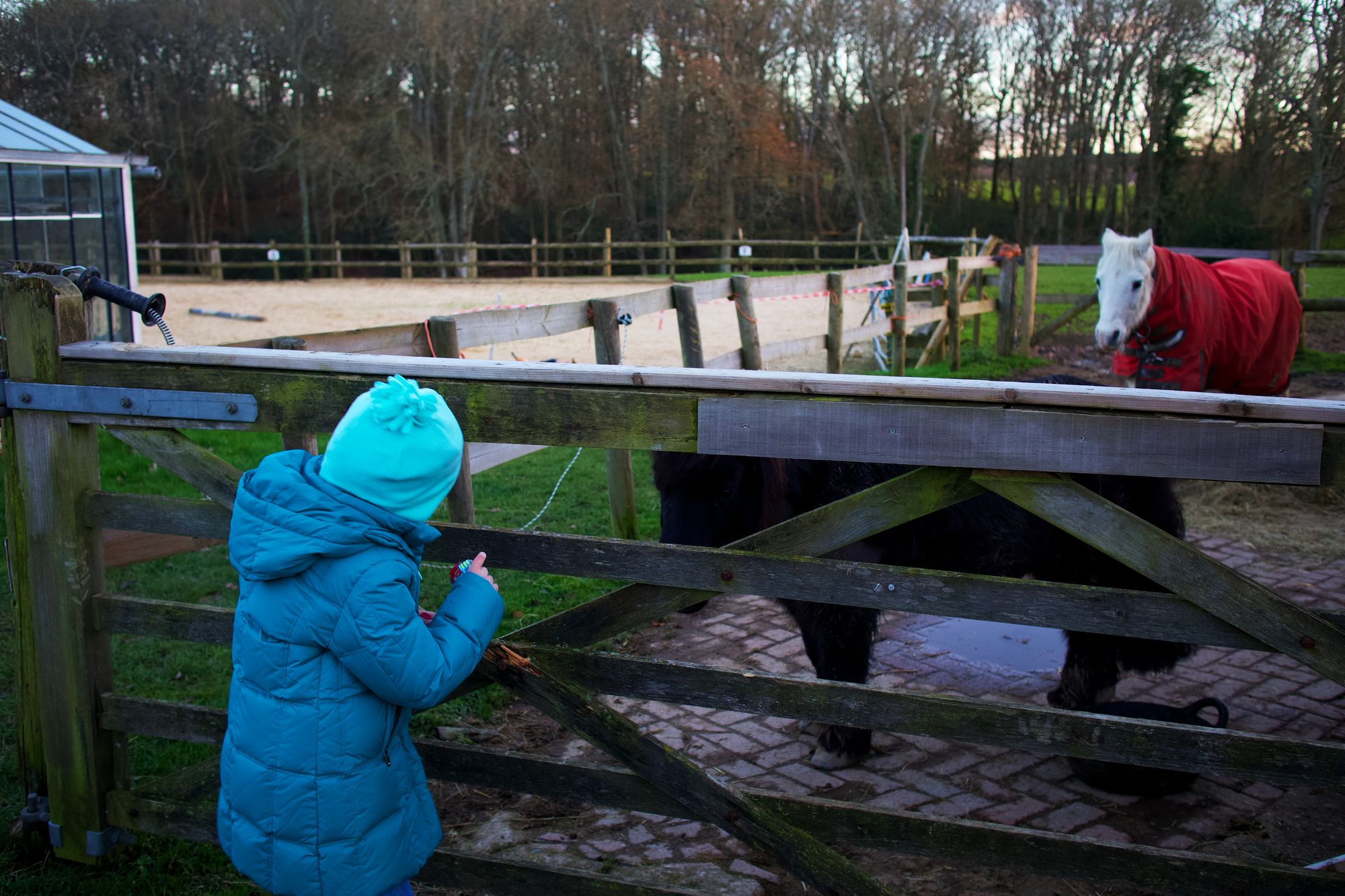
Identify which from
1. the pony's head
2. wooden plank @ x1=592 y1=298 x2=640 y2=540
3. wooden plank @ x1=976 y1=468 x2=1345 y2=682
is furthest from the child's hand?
the pony's head

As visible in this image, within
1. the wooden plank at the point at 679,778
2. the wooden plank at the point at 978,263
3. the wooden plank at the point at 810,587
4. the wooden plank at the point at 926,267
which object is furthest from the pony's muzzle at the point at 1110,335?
the wooden plank at the point at 679,778

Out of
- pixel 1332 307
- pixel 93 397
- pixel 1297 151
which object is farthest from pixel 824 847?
pixel 1297 151

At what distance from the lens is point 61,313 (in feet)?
9.09

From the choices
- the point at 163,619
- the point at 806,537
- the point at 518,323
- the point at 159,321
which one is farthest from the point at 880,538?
the point at 518,323

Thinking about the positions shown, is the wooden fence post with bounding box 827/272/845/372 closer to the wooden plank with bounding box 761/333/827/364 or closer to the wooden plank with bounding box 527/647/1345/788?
the wooden plank with bounding box 761/333/827/364

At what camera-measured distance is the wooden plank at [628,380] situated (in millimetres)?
2029

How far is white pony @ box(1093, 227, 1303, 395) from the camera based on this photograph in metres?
7.08

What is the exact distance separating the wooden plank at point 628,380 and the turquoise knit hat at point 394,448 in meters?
0.55

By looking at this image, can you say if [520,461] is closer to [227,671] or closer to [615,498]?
[615,498]

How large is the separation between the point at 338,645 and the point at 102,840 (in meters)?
1.74

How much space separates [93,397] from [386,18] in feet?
124

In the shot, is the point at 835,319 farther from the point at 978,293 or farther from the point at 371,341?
the point at 371,341

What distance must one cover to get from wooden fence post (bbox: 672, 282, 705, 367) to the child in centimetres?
466

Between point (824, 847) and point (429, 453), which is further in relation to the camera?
point (824, 847)
